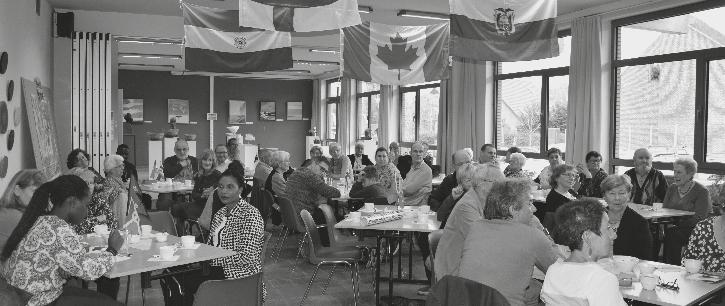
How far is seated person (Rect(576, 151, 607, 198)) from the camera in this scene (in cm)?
740

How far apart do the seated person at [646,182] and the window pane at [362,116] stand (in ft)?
35.0

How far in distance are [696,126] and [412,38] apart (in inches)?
152

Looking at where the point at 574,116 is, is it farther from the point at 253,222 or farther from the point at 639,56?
the point at 253,222

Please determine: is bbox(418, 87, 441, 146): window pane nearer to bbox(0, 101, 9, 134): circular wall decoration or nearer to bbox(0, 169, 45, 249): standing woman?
bbox(0, 101, 9, 134): circular wall decoration

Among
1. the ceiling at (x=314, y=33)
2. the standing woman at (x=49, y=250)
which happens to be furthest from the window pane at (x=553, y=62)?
the standing woman at (x=49, y=250)

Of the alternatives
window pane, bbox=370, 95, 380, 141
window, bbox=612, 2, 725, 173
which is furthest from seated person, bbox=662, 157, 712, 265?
window pane, bbox=370, 95, 380, 141

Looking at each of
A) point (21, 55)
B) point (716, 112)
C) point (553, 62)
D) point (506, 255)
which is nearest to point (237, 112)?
point (21, 55)

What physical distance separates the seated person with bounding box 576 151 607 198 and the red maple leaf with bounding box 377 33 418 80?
2717 mm

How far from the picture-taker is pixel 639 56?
8516mm

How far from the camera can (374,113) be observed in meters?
16.9

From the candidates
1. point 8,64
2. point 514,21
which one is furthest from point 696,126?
point 8,64

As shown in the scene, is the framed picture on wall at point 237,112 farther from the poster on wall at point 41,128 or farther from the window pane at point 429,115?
the poster on wall at point 41,128

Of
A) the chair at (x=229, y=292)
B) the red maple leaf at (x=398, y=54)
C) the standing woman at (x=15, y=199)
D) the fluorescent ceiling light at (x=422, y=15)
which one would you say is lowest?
the chair at (x=229, y=292)

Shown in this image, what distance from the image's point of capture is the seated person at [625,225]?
13.9 feet
